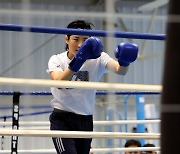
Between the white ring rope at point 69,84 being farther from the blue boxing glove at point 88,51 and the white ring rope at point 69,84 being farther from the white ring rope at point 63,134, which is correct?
the blue boxing glove at point 88,51

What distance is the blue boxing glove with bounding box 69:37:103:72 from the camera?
1.51m

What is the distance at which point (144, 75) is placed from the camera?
7.84 metres

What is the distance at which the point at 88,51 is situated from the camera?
5.03 ft

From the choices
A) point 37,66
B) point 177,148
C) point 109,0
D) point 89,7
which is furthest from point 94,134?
point 89,7

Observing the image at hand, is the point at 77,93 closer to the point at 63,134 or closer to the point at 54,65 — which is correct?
the point at 54,65

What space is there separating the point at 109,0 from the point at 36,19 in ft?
21.4

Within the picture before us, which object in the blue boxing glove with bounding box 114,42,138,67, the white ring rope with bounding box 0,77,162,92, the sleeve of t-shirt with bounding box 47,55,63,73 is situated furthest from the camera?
the sleeve of t-shirt with bounding box 47,55,63,73

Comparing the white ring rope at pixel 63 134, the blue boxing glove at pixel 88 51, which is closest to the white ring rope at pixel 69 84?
the white ring rope at pixel 63 134

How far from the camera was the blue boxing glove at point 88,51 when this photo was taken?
4.95ft

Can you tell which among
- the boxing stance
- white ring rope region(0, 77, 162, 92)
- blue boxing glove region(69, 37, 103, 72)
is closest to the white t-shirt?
the boxing stance

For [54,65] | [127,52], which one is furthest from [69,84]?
[54,65]

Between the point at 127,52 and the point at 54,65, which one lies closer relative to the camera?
the point at 127,52

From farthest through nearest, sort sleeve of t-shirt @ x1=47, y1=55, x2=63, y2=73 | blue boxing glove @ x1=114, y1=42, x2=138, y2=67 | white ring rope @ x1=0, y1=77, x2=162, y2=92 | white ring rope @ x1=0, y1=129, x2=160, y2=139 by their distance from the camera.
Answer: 1. sleeve of t-shirt @ x1=47, y1=55, x2=63, y2=73
2. blue boxing glove @ x1=114, y1=42, x2=138, y2=67
3. white ring rope @ x1=0, y1=129, x2=160, y2=139
4. white ring rope @ x1=0, y1=77, x2=162, y2=92

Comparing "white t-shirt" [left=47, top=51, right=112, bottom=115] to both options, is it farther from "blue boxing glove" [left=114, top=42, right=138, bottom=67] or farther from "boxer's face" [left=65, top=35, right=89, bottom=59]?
"blue boxing glove" [left=114, top=42, right=138, bottom=67]
